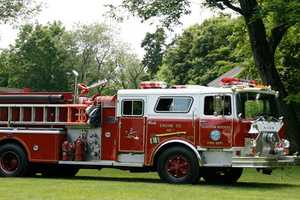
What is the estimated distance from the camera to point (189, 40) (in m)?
82.0

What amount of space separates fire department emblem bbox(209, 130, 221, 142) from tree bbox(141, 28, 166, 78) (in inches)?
3294

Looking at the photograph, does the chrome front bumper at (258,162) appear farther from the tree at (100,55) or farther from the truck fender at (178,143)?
the tree at (100,55)

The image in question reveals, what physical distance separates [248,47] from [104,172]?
39.7 feet

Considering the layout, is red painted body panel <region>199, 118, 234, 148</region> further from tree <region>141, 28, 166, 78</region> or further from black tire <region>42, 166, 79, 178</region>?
tree <region>141, 28, 166, 78</region>

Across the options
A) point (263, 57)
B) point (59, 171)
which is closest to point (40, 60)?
point (263, 57)

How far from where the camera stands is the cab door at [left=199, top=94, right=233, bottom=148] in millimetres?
16766

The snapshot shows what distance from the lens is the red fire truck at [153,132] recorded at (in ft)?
55.2

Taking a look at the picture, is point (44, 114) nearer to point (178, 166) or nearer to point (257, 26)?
point (178, 166)

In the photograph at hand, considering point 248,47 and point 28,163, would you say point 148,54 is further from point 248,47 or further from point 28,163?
point 28,163

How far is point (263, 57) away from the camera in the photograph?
1084 inches

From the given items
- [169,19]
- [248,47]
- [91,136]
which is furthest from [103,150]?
[248,47]

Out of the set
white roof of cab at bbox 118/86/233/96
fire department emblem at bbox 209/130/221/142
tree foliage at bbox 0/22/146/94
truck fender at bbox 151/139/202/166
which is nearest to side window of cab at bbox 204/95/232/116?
white roof of cab at bbox 118/86/233/96

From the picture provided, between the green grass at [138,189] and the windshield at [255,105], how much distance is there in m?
1.78

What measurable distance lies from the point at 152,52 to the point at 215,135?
3512 inches
